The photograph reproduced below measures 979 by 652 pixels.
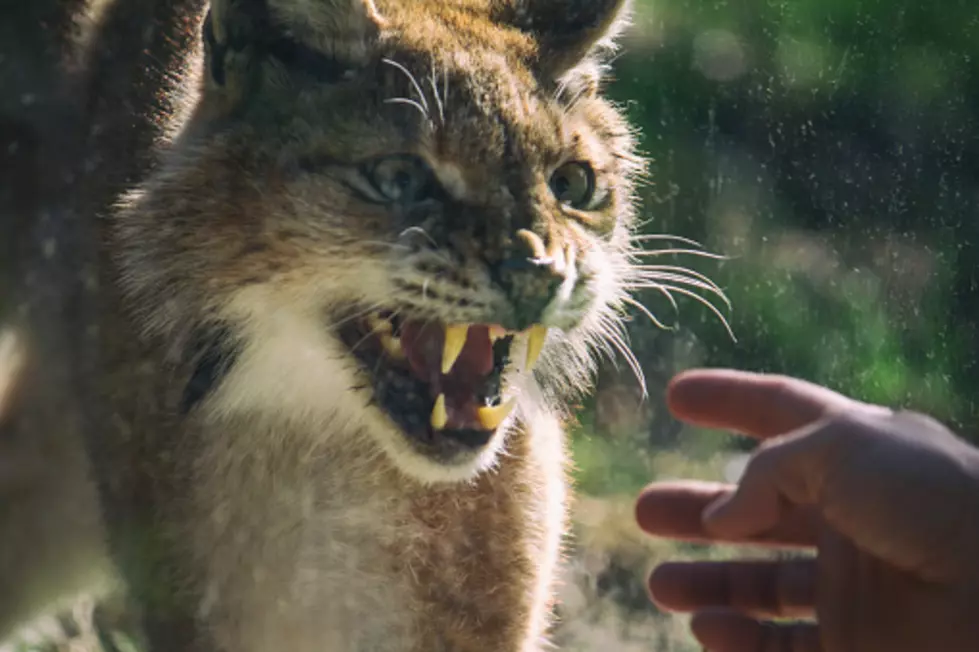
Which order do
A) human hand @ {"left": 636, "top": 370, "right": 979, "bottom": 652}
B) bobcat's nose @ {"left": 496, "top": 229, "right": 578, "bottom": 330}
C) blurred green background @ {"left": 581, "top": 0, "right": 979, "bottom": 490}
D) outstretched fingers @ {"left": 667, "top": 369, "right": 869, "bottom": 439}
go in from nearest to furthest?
human hand @ {"left": 636, "top": 370, "right": 979, "bottom": 652} → outstretched fingers @ {"left": 667, "top": 369, "right": 869, "bottom": 439} → bobcat's nose @ {"left": 496, "top": 229, "right": 578, "bottom": 330} → blurred green background @ {"left": 581, "top": 0, "right": 979, "bottom": 490}

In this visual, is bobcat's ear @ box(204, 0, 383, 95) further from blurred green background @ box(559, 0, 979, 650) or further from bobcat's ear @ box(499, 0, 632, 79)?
blurred green background @ box(559, 0, 979, 650)

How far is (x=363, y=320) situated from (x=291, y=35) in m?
0.34

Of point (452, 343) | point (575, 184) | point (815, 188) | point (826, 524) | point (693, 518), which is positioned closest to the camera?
point (826, 524)

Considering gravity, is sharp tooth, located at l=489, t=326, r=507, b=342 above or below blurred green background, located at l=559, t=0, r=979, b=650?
above

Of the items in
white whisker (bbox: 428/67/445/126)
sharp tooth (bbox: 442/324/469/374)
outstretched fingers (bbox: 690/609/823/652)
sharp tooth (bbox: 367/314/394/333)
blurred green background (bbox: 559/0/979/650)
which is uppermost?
white whisker (bbox: 428/67/445/126)

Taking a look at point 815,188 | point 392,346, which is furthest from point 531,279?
point 815,188

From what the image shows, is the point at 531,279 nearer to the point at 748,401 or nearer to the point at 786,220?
the point at 748,401

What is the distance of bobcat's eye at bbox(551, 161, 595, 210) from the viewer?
5.47 ft

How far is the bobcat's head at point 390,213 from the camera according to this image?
150 cm

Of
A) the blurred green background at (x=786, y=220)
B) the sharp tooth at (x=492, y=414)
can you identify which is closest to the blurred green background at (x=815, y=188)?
the blurred green background at (x=786, y=220)

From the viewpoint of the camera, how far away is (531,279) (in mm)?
1451

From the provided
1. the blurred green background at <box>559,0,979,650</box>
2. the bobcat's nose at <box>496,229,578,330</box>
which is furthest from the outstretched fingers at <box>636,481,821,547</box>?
the blurred green background at <box>559,0,979,650</box>

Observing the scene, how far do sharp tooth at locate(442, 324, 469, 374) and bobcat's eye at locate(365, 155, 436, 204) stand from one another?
15 cm

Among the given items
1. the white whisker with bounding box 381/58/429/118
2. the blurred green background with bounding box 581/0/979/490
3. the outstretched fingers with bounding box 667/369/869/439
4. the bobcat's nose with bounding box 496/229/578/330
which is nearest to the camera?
the outstretched fingers with bounding box 667/369/869/439
